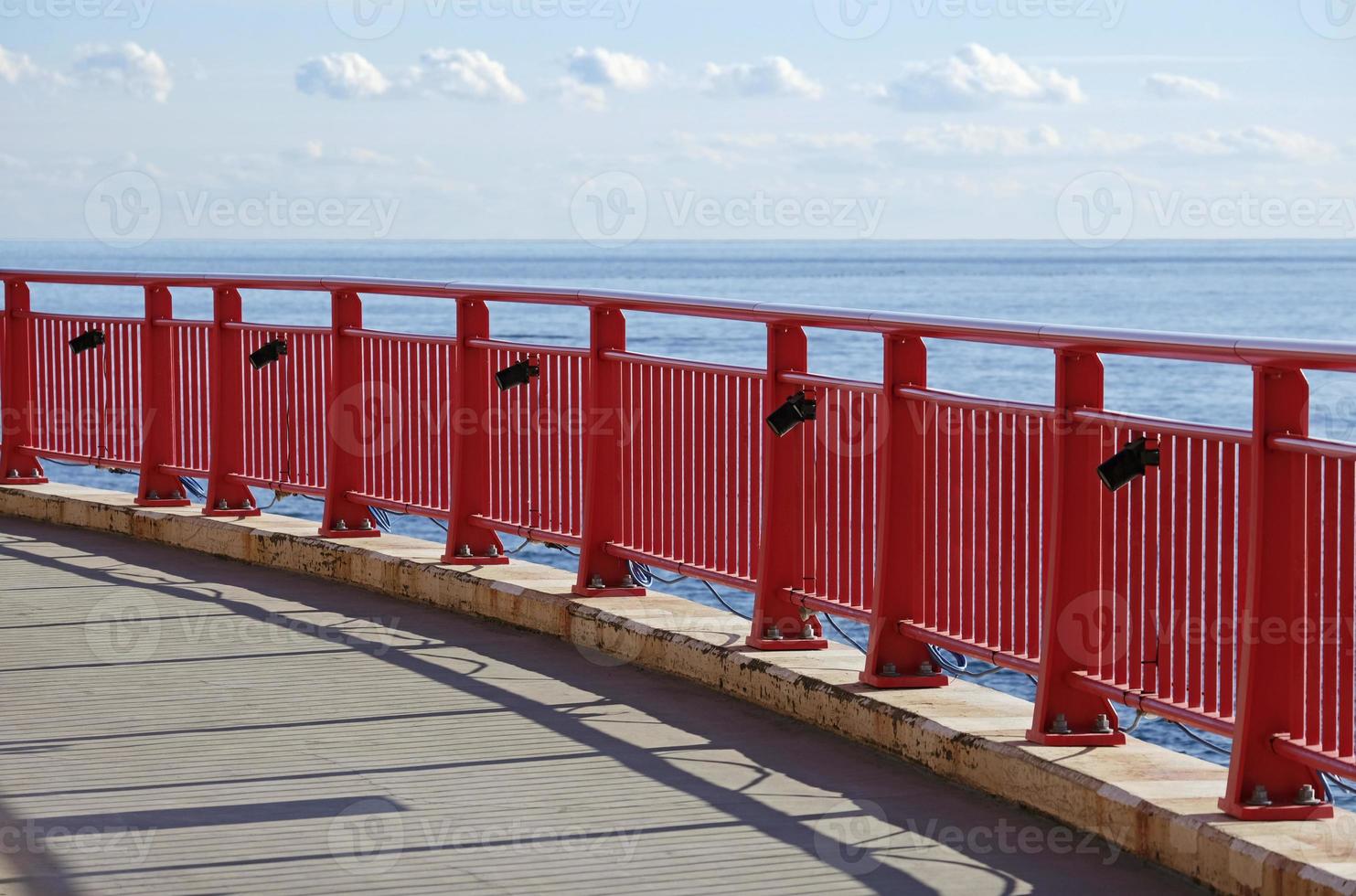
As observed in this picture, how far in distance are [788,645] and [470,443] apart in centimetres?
242

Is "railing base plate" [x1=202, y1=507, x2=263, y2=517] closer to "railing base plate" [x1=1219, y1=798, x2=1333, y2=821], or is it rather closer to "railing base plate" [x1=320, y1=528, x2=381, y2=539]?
"railing base plate" [x1=320, y1=528, x2=381, y2=539]

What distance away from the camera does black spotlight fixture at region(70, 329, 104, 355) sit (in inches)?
446

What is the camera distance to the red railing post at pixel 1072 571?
5.48 metres

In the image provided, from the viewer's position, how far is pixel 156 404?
10.9 meters

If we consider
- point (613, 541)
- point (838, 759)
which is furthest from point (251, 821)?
point (613, 541)

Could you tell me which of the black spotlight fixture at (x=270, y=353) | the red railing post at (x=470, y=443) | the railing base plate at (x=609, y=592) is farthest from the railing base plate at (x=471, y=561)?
the black spotlight fixture at (x=270, y=353)

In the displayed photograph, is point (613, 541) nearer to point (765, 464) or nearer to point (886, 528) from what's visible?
point (765, 464)

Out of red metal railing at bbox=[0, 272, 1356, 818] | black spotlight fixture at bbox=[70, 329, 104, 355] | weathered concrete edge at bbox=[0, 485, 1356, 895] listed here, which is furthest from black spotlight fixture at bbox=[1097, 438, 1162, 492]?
black spotlight fixture at bbox=[70, 329, 104, 355]

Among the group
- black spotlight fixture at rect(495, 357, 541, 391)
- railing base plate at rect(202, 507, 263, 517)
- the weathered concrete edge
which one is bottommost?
the weathered concrete edge

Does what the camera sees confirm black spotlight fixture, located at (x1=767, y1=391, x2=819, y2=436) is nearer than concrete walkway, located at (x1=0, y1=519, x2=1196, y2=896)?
No

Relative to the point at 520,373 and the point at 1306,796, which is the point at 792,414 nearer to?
the point at 520,373

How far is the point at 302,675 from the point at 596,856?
251 cm

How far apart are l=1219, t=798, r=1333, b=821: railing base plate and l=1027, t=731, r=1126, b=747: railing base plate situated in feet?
2.55

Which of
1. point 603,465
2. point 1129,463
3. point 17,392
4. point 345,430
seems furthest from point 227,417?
point 1129,463
